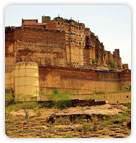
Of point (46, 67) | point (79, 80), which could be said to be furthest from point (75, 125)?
point (79, 80)

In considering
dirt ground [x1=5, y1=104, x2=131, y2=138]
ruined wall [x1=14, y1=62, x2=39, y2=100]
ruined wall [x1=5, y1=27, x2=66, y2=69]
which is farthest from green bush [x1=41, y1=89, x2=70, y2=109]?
ruined wall [x1=5, y1=27, x2=66, y2=69]

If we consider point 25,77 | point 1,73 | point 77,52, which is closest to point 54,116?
point 1,73

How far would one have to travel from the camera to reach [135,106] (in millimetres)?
16594

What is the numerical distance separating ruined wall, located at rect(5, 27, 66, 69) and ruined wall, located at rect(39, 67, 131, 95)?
1.43 m

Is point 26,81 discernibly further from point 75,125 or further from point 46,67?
point 75,125

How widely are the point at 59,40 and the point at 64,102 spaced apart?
7.98m

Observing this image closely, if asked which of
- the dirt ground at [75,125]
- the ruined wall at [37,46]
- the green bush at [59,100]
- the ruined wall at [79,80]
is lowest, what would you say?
the dirt ground at [75,125]

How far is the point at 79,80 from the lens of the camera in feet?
86.0

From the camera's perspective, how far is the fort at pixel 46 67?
2267 cm

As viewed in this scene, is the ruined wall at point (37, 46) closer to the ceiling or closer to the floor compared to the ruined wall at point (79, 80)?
closer to the ceiling

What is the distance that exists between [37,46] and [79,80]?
3.05 meters

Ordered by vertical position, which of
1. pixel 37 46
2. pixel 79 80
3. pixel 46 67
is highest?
pixel 37 46

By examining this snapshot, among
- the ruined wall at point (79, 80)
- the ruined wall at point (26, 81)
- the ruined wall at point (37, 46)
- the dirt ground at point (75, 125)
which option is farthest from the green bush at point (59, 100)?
the ruined wall at point (37, 46)

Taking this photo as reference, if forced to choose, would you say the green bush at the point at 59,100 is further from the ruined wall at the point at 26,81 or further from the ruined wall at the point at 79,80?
the ruined wall at the point at 79,80
